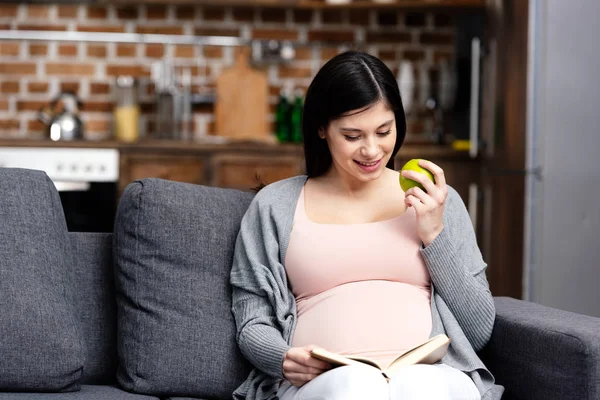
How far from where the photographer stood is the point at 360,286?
70.0 inches

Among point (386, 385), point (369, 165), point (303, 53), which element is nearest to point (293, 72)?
point (303, 53)

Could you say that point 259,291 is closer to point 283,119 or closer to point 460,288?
point 460,288

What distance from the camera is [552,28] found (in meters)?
3.69

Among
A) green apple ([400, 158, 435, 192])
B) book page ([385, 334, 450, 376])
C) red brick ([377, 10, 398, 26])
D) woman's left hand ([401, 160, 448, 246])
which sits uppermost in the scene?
red brick ([377, 10, 398, 26])

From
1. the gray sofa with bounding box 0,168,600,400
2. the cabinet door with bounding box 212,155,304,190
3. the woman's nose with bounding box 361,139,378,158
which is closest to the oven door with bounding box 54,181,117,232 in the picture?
the cabinet door with bounding box 212,155,304,190

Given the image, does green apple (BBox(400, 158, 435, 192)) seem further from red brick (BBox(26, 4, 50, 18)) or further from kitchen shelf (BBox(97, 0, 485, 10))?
red brick (BBox(26, 4, 50, 18))

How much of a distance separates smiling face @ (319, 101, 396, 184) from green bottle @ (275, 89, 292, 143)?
265 centimetres

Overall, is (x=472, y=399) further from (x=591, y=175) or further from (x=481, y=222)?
(x=481, y=222)

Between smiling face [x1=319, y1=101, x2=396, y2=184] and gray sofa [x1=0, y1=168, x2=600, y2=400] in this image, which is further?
smiling face [x1=319, y1=101, x2=396, y2=184]

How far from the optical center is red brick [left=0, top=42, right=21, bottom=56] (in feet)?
15.0

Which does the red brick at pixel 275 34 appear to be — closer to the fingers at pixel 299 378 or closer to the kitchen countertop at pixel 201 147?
the kitchen countertop at pixel 201 147

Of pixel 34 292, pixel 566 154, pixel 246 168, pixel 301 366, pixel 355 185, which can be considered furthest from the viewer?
pixel 246 168

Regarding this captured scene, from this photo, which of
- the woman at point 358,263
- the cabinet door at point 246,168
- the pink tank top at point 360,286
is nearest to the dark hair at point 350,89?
the woman at point 358,263

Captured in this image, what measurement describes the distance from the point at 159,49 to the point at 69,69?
0.50 metres
